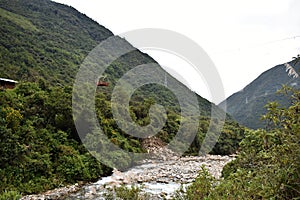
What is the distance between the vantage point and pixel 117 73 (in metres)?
48.7

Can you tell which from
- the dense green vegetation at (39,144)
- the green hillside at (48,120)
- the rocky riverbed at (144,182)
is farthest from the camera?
the green hillside at (48,120)

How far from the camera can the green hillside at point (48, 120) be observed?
1102 centimetres

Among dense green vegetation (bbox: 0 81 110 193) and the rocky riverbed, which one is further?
dense green vegetation (bbox: 0 81 110 193)

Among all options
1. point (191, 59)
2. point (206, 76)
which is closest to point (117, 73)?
point (191, 59)

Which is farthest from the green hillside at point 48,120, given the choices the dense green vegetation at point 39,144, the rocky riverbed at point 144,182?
the rocky riverbed at point 144,182

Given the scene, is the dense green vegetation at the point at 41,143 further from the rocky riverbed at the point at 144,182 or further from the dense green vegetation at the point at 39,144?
the rocky riverbed at the point at 144,182

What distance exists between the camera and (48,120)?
15.2 m

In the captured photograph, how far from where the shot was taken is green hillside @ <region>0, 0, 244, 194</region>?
11016 mm

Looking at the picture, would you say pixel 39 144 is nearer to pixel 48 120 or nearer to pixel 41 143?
pixel 41 143

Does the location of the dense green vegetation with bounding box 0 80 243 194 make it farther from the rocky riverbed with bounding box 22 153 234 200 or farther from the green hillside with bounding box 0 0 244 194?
the rocky riverbed with bounding box 22 153 234 200

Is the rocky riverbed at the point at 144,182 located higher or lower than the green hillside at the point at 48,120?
lower

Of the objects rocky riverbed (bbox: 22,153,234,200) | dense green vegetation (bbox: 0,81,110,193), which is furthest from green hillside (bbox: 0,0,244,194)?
rocky riverbed (bbox: 22,153,234,200)

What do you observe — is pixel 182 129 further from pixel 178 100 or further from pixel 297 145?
pixel 297 145

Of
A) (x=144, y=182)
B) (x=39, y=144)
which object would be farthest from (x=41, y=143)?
(x=144, y=182)
